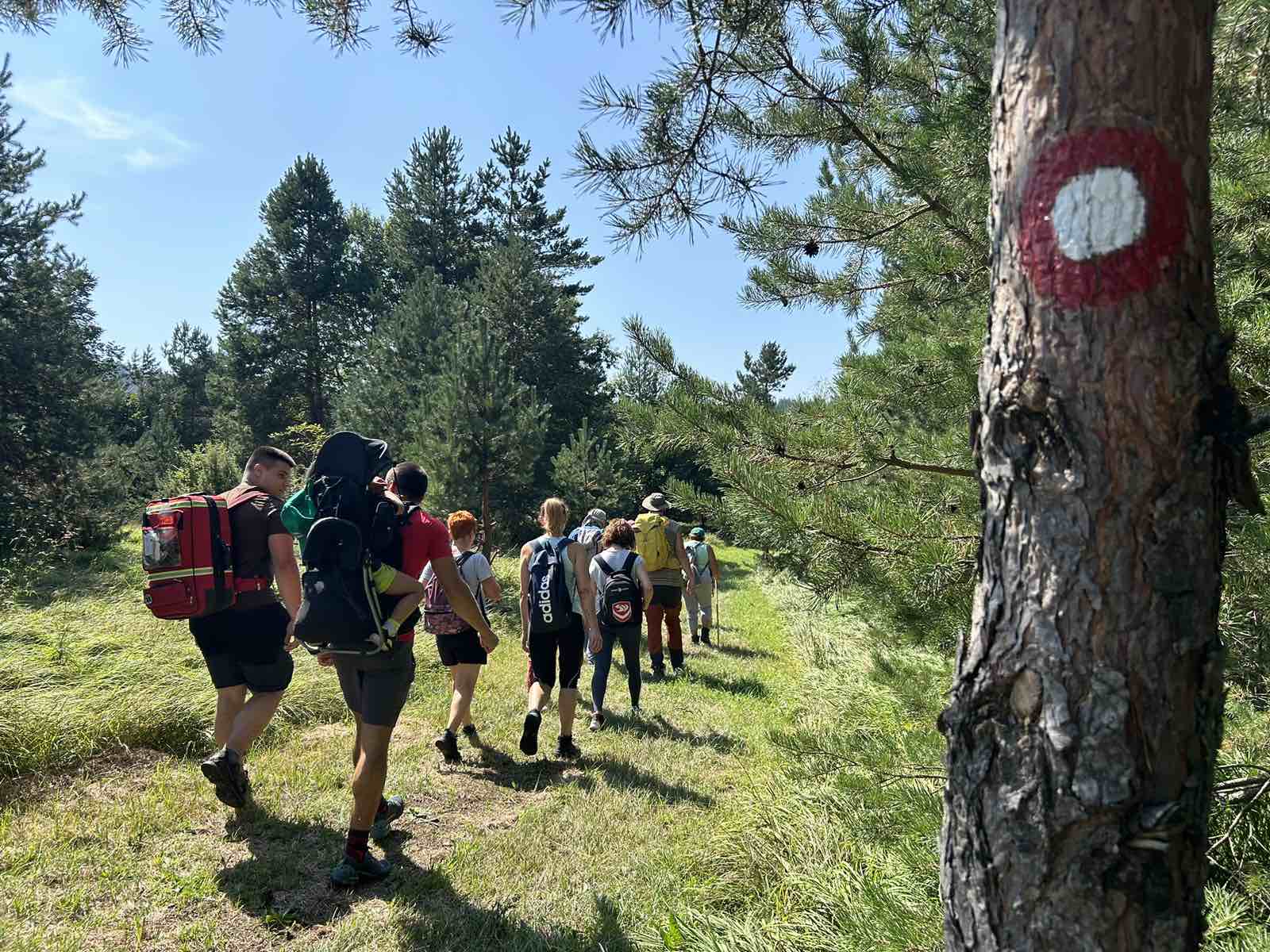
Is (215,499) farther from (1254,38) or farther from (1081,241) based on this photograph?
(1254,38)

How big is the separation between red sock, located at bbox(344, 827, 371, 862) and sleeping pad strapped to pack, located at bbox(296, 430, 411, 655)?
864mm

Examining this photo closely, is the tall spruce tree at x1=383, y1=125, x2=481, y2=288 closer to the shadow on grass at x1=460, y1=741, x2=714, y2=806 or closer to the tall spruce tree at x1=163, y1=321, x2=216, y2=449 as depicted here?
the tall spruce tree at x1=163, y1=321, x2=216, y2=449

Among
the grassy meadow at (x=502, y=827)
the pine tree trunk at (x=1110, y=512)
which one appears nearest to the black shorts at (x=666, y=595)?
the grassy meadow at (x=502, y=827)

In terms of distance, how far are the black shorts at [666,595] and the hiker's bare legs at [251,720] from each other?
423 cm

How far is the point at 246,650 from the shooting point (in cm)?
384

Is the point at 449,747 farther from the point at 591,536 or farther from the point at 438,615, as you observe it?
the point at 591,536

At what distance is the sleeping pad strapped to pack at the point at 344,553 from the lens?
120 inches

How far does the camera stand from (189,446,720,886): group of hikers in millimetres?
3256

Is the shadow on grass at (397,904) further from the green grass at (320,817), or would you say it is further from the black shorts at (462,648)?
the black shorts at (462,648)

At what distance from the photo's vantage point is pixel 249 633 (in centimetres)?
383

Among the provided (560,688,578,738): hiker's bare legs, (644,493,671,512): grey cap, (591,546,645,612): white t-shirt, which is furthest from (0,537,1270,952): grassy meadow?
(644,493,671,512): grey cap

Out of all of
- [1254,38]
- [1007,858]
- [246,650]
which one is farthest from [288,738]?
[1254,38]

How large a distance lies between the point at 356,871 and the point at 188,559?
1.75 meters

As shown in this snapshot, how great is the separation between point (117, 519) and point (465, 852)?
15365mm
